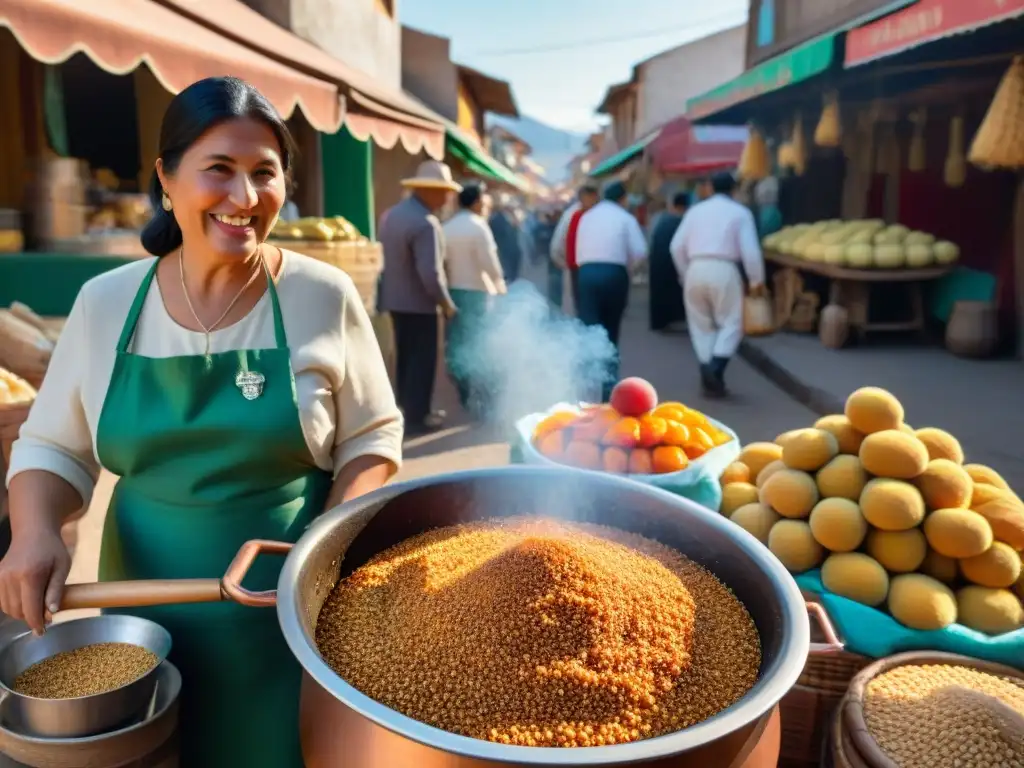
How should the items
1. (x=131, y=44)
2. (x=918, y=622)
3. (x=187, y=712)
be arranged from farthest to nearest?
(x=131, y=44) → (x=918, y=622) → (x=187, y=712)

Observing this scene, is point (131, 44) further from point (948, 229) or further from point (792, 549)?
point (948, 229)

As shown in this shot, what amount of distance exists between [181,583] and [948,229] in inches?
363

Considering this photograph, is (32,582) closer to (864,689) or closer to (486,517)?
(486,517)

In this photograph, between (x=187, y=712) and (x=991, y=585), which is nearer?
(x=187, y=712)

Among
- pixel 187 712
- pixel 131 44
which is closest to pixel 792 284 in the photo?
pixel 131 44

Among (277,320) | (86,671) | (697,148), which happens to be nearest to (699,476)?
(277,320)

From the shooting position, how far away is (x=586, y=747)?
911mm

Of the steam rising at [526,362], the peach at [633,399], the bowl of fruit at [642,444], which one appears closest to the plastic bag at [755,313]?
the steam rising at [526,362]

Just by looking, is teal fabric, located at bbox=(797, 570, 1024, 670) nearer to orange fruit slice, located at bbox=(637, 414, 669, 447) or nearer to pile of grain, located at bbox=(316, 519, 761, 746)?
orange fruit slice, located at bbox=(637, 414, 669, 447)

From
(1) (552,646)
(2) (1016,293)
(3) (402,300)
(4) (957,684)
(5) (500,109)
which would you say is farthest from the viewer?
(5) (500,109)

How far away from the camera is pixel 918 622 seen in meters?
2.20

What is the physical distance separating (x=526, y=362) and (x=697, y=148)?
9504mm

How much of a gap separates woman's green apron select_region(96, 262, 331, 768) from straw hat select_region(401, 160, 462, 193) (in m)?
4.23

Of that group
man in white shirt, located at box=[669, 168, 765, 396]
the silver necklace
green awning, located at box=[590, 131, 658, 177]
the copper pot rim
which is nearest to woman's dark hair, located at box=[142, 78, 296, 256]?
the silver necklace
